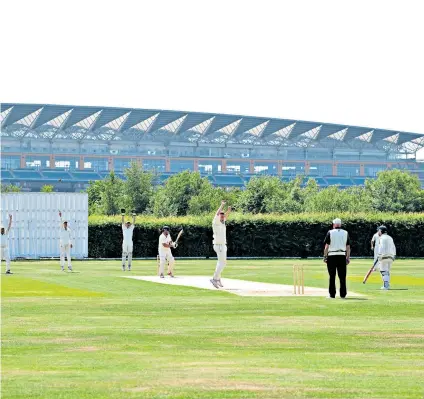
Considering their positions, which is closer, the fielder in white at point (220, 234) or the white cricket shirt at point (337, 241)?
the white cricket shirt at point (337, 241)

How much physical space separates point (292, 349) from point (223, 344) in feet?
3.65

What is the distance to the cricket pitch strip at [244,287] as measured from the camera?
29781mm

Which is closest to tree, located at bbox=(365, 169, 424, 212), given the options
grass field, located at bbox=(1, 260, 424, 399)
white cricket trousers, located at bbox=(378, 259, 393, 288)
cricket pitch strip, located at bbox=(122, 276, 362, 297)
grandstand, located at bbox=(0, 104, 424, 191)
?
grandstand, located at bbox=(0, 104, 424, 191)

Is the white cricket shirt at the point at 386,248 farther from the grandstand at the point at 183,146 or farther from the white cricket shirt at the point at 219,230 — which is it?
the grandstand at the point at 183,146

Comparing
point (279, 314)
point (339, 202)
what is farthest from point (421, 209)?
point (279, 314)

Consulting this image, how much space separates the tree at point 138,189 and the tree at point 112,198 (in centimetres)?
75

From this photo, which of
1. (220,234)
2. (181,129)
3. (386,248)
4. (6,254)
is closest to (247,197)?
(6,254)

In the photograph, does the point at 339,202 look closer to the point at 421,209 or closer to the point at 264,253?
the point at 421,209

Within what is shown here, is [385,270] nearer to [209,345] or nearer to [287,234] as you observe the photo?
[209,345]

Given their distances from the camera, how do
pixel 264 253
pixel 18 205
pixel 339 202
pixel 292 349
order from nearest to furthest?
pixel 292 349, pixel 18 205, pixel 264 253, pixel 339 202

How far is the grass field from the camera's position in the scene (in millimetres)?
12531

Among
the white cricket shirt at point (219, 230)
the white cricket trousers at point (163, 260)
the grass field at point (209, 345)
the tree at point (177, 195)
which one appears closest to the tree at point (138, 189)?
the tree at point (177, 195)

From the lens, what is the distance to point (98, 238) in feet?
224

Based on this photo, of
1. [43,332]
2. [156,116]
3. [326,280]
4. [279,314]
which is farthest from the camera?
[156,116]
